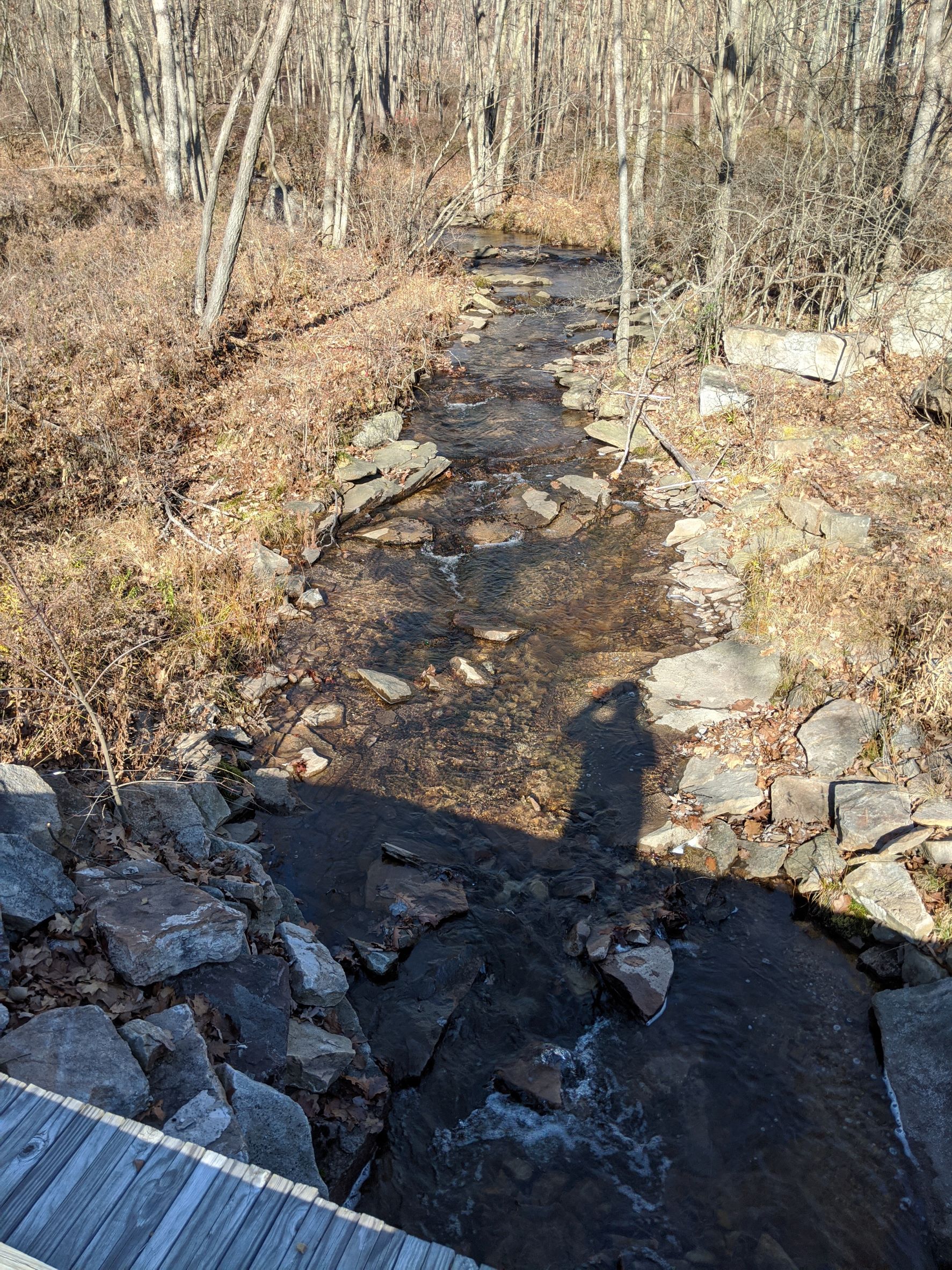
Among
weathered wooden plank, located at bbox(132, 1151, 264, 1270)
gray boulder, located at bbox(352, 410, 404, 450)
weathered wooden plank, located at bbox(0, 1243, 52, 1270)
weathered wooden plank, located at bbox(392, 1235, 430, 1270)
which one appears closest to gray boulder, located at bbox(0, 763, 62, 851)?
weathered wooden plank, located at bbox(132, 1151, 264, 1270)

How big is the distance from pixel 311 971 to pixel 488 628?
4586 millimetres

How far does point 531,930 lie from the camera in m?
5.84

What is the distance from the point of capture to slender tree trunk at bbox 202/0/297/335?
13.4 metres

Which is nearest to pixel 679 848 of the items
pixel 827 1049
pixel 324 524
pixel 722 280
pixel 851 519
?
pixel 827 1049

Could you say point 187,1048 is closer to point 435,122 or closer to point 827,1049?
point 827,1049

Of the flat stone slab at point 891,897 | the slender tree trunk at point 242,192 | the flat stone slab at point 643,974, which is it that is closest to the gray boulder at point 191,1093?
the flat stone slab at point 643,974

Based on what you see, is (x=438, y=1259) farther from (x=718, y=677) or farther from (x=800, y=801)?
(x=718, y=677)

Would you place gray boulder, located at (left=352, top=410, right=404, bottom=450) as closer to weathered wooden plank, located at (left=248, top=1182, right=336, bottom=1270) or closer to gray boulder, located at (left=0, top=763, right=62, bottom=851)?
gray boulder, located at (left=0, top=763, right=62, bottom=851)

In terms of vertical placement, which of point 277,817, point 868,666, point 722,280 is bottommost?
point 277,817

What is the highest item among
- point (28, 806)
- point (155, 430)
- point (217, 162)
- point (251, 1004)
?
point (217, 162)

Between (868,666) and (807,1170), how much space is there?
13.7ft

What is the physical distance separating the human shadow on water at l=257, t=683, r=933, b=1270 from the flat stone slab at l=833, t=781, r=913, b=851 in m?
0.71

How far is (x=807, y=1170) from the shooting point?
175 inches

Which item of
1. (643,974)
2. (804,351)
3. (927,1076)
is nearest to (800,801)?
(643,974)
